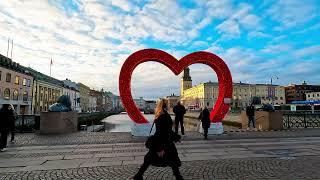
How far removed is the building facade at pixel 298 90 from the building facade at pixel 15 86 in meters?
139

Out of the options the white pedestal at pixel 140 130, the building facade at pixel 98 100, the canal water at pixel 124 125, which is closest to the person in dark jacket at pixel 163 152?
the white pedestal at pixel 140 130

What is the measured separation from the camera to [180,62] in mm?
17766

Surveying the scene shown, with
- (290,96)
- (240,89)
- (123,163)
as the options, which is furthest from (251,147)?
(290,96)

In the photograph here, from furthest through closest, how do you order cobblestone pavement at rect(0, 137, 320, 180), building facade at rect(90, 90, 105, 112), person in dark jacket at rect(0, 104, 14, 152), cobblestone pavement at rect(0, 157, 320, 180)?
building facade at rect(90, 90, 105, 112) → person in dark jacket at rect(0, 104, 14, 152) → cobblestone pavement at rect(0, 137, 320, 180) → cobblestone pavement at rect(0, 157, 320, 180)

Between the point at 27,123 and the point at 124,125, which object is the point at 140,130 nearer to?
the point at 27,123

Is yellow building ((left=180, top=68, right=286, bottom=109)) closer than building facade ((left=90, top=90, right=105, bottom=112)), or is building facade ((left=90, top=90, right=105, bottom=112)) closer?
yellow building ((left=180, top=68, right=286, bottom=109))

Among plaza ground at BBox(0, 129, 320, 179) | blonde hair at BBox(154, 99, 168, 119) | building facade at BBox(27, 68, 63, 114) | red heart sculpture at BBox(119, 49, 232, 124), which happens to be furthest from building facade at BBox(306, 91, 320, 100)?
blonde hair at BBox(154, 99, 168, 119)

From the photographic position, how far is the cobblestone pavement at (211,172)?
7453 millimetres

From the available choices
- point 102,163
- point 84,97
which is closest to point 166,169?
point 102,163

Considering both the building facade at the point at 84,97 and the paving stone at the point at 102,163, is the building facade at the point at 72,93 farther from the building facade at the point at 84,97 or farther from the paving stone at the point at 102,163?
the paving stone at the point at 102,163

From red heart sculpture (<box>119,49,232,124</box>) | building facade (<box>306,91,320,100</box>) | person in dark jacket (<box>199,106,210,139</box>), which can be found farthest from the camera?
building facade (<box>306,91,320,100</box>)

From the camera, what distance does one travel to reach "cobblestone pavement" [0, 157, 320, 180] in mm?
7453

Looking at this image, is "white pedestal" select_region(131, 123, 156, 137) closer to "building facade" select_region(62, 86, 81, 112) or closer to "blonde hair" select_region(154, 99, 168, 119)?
"blonde hair" select_region(154, 99, 168, 119)

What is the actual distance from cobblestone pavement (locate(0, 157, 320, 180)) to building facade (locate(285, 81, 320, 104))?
166 metres
